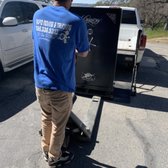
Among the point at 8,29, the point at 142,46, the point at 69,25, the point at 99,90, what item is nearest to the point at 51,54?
the point at 69,25

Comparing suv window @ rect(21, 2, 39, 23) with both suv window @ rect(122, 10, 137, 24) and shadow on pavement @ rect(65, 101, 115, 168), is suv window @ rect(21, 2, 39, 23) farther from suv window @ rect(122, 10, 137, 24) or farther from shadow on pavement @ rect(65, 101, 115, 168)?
shadow on pavement @ rect(65, 101, 115, 168)

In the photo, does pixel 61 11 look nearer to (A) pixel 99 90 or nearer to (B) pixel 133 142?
(B) pixel 133 142

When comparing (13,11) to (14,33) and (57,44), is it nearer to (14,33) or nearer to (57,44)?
(14,33)

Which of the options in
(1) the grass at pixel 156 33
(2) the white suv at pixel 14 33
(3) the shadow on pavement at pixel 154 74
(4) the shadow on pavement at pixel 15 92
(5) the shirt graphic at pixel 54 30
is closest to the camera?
(5) the shirt graphic at pixel 54 30

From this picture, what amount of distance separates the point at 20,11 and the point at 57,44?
14.8 feet

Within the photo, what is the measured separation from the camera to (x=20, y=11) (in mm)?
6859

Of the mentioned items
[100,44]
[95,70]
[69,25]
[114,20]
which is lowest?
[95,70]

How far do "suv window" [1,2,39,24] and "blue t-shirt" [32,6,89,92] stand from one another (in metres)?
3.39

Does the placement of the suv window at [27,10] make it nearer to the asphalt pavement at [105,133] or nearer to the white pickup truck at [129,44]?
the asphalt pavement at [105,133]

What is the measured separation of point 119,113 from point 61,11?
9.42ft

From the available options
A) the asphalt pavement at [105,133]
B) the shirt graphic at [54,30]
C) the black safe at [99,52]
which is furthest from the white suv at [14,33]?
the shirt graphic at [54,30]

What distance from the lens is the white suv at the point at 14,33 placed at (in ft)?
19.1

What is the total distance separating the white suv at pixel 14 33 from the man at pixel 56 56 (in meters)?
3.06

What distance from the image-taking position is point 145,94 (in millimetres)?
6348
